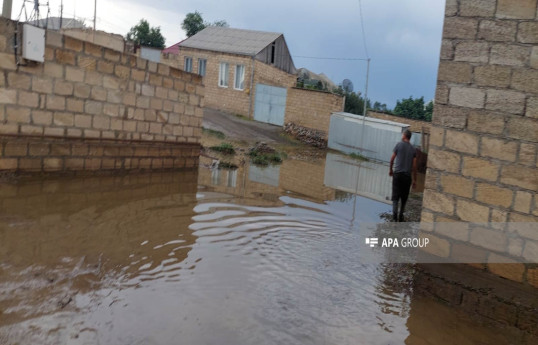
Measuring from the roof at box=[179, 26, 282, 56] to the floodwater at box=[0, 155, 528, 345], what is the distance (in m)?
20.3

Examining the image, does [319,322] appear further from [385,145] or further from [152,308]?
[385,145]

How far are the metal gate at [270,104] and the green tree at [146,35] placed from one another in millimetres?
27603

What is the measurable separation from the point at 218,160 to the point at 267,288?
829cm

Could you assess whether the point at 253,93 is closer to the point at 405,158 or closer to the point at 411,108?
the point at 411,108

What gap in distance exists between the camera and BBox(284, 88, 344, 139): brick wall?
870 inches

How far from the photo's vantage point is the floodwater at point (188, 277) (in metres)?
3.56

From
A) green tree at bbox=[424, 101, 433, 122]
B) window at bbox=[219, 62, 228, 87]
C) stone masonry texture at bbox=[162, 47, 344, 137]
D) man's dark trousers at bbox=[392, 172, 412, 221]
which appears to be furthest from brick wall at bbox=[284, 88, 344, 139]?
man's dark trousers at bbox=[392, 172, 412, 221]

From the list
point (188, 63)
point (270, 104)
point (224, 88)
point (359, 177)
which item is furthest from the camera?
point (188, 63)

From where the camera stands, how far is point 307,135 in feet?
74.0

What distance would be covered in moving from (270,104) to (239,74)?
296 cm

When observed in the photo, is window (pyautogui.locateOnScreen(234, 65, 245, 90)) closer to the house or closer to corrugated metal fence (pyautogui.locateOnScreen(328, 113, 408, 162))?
the house

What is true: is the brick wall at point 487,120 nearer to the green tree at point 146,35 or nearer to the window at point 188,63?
the window at point 188,63

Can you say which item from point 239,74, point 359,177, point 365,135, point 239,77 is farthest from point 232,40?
point 359,177

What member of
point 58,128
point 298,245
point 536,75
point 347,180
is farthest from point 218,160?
point 536,75
